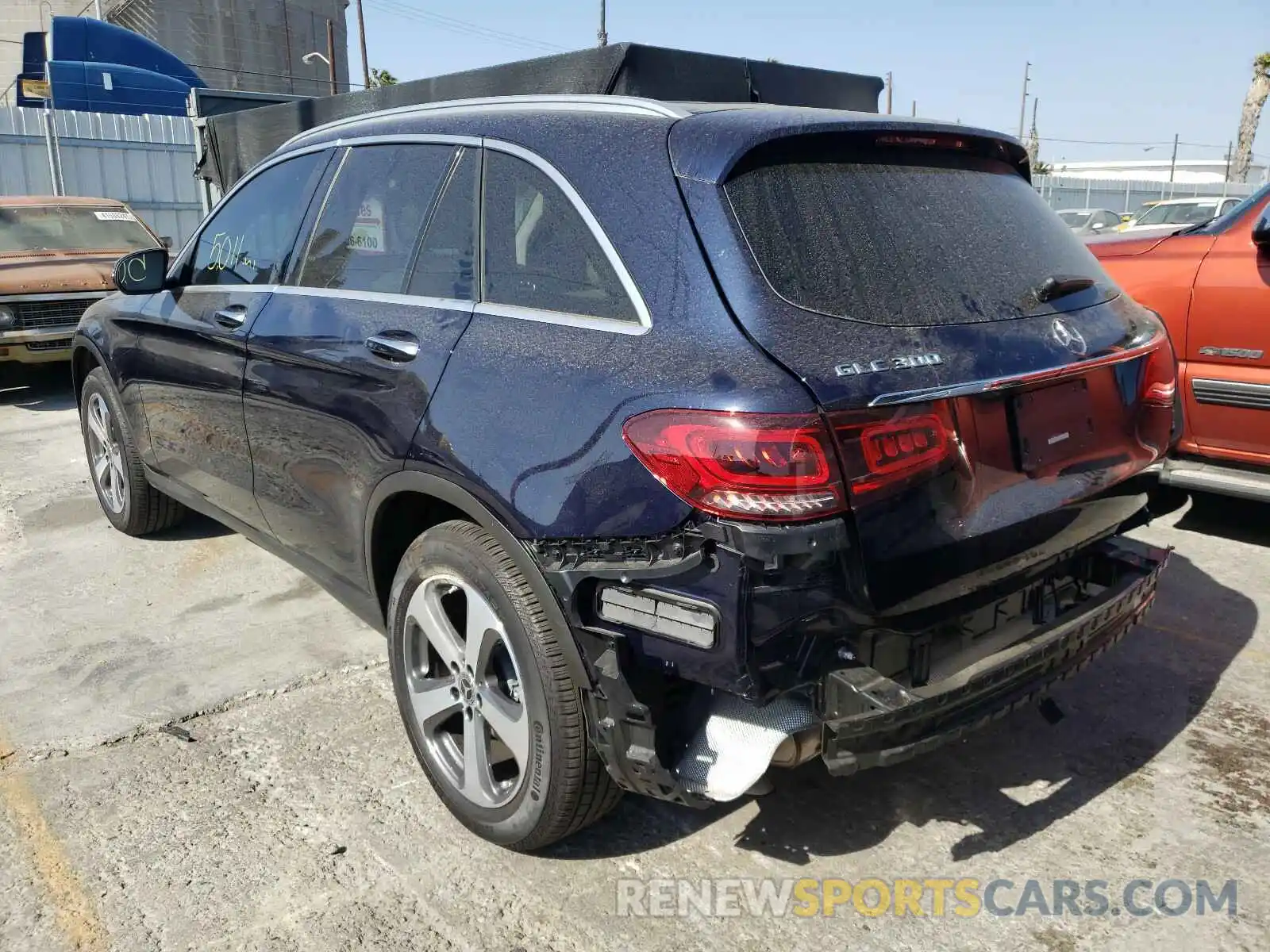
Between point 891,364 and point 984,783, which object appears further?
point 984,783

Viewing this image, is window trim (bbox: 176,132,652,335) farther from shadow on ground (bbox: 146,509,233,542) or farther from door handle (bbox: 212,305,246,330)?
shadow on ground (bbox: 146,509,233,542)

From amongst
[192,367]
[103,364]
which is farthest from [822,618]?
[103,364]

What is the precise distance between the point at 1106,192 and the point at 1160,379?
34.7 m

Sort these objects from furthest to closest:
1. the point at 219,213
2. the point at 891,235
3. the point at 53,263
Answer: the point at 53,263 < the point at 219,213 < the point at 891,235

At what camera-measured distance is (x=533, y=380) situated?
2.39 m

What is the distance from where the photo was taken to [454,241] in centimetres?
283

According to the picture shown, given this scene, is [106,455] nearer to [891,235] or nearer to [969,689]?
[891,235]

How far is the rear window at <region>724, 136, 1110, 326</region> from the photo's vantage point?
2.25 meters

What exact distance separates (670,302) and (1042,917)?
67.1 inches

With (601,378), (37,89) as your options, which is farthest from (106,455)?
(37,89)

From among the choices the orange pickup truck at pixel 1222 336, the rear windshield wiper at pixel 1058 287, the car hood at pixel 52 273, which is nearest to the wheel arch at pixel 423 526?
the rear windshield wiper at pixel 1058 287

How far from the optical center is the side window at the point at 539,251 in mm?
2381

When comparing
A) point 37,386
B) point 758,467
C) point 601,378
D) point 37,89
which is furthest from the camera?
point 37,89

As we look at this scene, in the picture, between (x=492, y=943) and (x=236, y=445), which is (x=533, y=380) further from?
(x=236, y=445)
